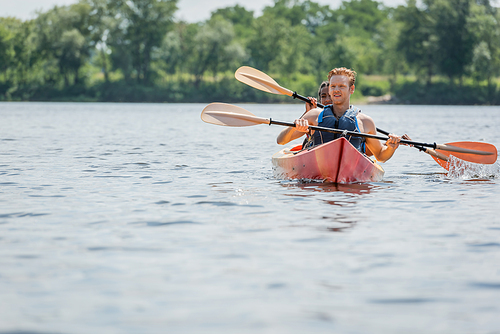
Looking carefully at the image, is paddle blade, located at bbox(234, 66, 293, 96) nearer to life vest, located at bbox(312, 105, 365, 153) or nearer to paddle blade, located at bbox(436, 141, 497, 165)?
life vest, located at bbox(312, 105, 365, 153)

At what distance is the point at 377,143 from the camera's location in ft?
27.2

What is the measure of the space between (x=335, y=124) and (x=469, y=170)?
277 cm

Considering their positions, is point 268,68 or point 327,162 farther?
point 268,68

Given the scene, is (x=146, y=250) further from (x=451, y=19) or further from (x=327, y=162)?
→ (x=451, y=19)

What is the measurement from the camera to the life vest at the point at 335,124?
26.1 feet

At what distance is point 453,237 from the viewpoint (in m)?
5.02

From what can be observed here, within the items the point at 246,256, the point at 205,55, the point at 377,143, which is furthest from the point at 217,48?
the point at 246,256

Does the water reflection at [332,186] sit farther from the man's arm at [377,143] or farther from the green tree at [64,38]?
the green tree at [64,38]

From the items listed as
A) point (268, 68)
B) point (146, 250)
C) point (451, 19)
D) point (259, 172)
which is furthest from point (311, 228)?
point (268, 68)

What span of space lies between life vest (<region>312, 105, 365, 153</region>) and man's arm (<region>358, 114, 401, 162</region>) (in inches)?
5.3

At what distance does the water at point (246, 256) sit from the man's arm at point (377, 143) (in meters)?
0.42

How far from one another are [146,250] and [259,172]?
5447 mm

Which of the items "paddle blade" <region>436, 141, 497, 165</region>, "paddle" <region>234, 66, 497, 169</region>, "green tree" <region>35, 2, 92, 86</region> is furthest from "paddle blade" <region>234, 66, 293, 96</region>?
"green tree" <region>35, 2, 92, 86</region>

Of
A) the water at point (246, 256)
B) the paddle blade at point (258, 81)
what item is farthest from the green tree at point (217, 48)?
the water at point (246, 256)
